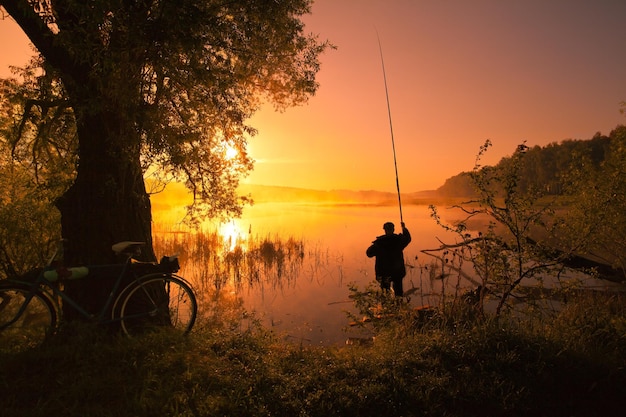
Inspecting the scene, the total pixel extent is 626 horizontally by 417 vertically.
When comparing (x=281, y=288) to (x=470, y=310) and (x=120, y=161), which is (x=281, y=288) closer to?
(x=470, y=310)

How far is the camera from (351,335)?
31.8 ft

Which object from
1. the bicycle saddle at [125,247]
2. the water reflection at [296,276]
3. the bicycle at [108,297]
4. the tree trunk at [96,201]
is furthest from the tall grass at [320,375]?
the water reflection at [296,276]

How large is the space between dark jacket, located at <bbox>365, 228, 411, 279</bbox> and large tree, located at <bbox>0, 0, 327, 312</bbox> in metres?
5.53

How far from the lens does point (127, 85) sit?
6.06m

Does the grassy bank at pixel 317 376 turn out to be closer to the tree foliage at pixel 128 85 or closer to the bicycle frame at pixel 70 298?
the bicycle frame at pixel 70 298

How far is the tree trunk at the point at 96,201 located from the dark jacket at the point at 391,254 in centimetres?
637

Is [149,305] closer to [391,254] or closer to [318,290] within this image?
[391,254]

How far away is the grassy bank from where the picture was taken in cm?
430

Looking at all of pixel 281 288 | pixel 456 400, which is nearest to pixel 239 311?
pixel 281 288

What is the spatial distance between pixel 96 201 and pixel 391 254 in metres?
7.37

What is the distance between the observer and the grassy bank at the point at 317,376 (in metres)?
4.30

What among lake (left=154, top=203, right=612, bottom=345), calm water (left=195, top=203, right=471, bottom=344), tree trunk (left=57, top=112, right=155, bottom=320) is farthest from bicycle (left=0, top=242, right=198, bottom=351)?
calm water (left=195, top=203, right=471, bottom=344)

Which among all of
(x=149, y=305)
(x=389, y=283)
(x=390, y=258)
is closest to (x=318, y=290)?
(x=389, y=283)

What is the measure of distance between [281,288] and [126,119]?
33.1 ft
